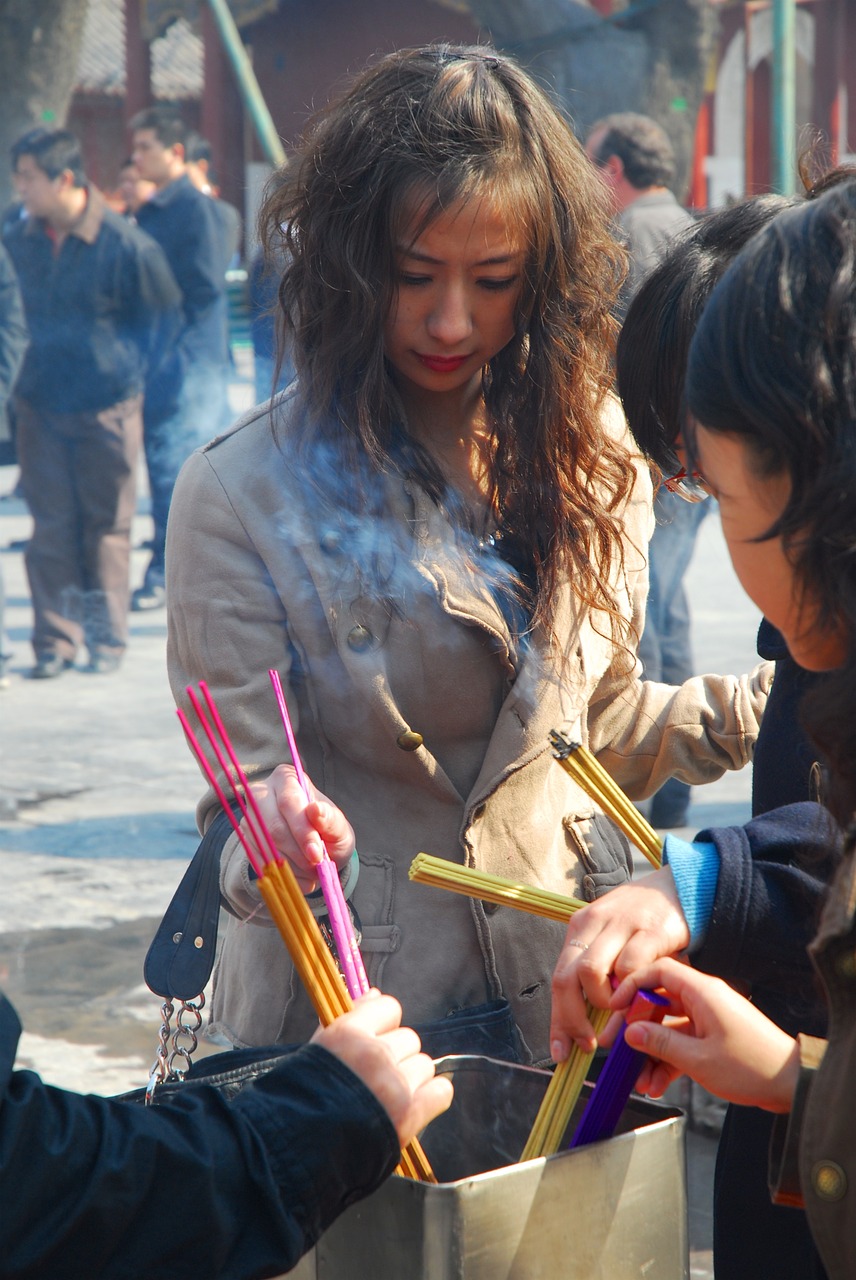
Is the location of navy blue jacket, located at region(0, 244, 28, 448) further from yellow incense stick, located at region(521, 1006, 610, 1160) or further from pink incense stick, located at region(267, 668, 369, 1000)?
yellow incense stick, located at region(521, 1006, 610, 1160)

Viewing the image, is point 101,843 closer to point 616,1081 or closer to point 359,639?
point 359,639

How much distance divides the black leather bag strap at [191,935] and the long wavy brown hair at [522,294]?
430 millimetres

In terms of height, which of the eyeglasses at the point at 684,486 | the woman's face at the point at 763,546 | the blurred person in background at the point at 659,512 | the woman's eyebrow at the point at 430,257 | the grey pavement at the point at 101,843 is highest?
the woman's eyebrow at the point at 430,257

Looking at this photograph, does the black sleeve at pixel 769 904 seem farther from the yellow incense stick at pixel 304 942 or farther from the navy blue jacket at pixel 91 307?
the navy blue jacket at pixel 91 307

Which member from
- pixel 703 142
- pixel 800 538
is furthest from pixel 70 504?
pixel 703 142

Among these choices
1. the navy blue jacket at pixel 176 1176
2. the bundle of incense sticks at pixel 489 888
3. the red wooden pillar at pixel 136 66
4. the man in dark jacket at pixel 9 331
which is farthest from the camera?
the red wooden pillar at pixel 136 66

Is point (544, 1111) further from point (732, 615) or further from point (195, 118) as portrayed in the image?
point (195, 118)

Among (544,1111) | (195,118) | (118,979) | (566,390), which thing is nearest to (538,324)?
(566,390)

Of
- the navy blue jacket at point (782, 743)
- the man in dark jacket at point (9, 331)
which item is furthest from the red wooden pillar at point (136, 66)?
the navy blue jacket at point (782, 743)

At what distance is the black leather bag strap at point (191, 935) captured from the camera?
4.82 ft

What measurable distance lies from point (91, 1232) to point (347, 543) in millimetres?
805

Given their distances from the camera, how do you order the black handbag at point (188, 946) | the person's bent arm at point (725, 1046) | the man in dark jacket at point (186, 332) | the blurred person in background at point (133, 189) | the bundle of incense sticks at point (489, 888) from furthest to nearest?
the blurred person in background at point (133, 189), the man in dark jacket at point (186, 332), the black handbag at point (188, 946), the bundle of incense sticks at point (489, 888), the person's bent arm at point (725, 1046)

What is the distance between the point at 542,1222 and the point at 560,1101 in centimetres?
16

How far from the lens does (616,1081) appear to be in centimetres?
120
